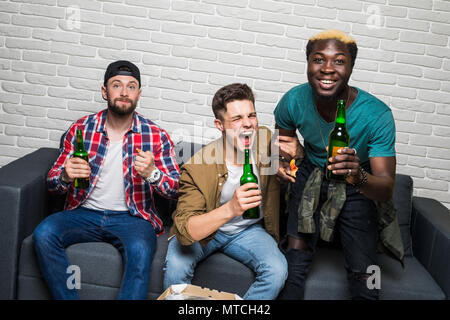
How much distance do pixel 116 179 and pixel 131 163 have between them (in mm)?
108

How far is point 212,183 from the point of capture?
210 centimetres

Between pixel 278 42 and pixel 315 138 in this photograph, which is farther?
pixel 278 42

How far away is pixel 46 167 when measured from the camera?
2.43 metres

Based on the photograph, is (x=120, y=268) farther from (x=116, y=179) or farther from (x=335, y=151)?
(x=335, y=151)

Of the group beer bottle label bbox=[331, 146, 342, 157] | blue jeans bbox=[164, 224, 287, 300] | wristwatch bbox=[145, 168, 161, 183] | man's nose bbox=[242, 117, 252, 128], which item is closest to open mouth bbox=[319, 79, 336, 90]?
beer bottle label bbox=[331, 146, 342, 157]

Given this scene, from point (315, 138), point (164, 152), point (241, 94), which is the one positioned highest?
point (241, 94)

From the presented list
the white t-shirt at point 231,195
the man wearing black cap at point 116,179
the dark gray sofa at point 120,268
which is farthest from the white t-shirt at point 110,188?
the white t-shirt at point 231,195

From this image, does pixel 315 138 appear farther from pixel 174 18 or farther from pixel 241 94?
pixel 174 18

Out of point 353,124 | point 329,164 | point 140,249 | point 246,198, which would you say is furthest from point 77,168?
point 353,124

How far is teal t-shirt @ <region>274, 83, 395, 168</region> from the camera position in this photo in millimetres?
1925

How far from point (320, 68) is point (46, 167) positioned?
1.48 m

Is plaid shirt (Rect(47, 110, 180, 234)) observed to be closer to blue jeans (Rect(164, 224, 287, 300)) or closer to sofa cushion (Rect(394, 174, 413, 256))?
blue jeans (Rect(164, 224, 287, 300))

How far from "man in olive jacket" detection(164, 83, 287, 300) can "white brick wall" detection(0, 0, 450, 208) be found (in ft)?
2.54
